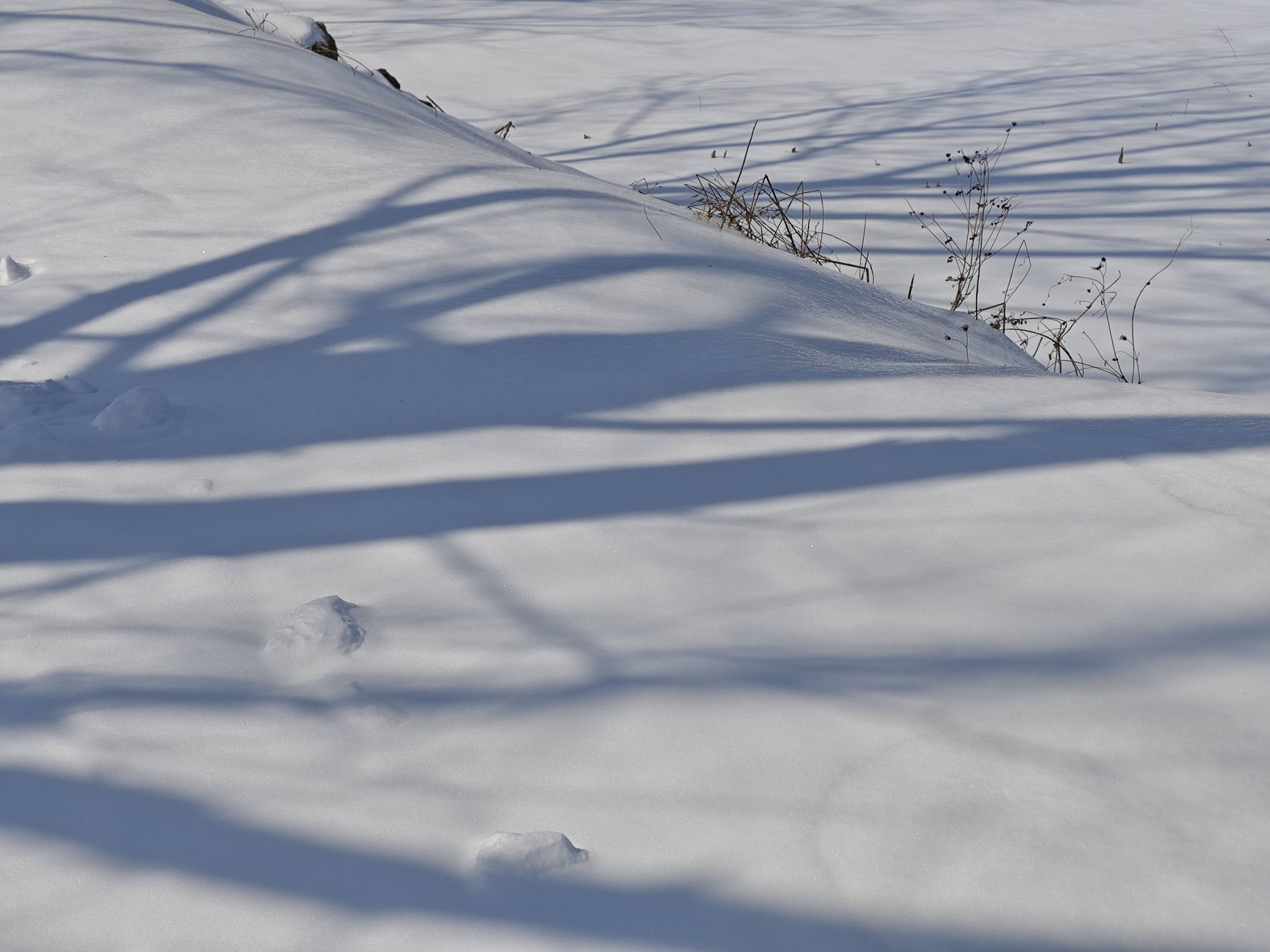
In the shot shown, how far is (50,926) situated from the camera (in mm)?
1013

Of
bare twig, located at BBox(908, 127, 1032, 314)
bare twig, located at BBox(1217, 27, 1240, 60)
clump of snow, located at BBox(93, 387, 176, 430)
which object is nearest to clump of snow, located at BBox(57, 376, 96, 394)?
clump of snow, located at BBox(93, 387, 176, 430)

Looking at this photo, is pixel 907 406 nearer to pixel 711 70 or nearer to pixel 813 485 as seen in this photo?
pixel 813 485

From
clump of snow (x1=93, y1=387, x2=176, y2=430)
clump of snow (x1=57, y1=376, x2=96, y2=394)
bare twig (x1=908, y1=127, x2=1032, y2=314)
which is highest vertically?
bare twig (x1=908, y1=127, x2=1032, y2=314)

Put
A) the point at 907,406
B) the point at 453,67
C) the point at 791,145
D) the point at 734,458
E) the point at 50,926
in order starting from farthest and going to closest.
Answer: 1. the point at 453,67
2. the point at 791,145
3. the point at 907,406
4. the point at 734,458
5. the point at 50,926

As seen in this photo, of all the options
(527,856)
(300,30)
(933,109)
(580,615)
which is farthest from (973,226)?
(527,856)

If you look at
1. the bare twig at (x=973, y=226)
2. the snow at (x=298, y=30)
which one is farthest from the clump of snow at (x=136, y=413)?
the snow at (x=298, y=30)

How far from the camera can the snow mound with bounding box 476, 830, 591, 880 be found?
1056 millimetres

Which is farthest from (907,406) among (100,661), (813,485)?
(100,661)

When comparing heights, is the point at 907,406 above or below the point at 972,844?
above

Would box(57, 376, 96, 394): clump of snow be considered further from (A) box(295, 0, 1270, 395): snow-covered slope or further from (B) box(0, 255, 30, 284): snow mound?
(A) box(295, 0, 1270, 395): snow-covered slope

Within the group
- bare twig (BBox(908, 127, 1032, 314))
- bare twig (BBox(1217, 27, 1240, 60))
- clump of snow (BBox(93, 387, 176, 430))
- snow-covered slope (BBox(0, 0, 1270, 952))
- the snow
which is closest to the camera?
snow-covered slope (BBox(0, 0, 1270, 952))

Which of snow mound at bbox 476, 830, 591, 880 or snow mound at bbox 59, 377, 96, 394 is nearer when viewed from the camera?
snow mound at bbox 476, 830, 591, 880

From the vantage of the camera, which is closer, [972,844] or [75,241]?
[972,844]

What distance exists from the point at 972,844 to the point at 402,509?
3.25ft
